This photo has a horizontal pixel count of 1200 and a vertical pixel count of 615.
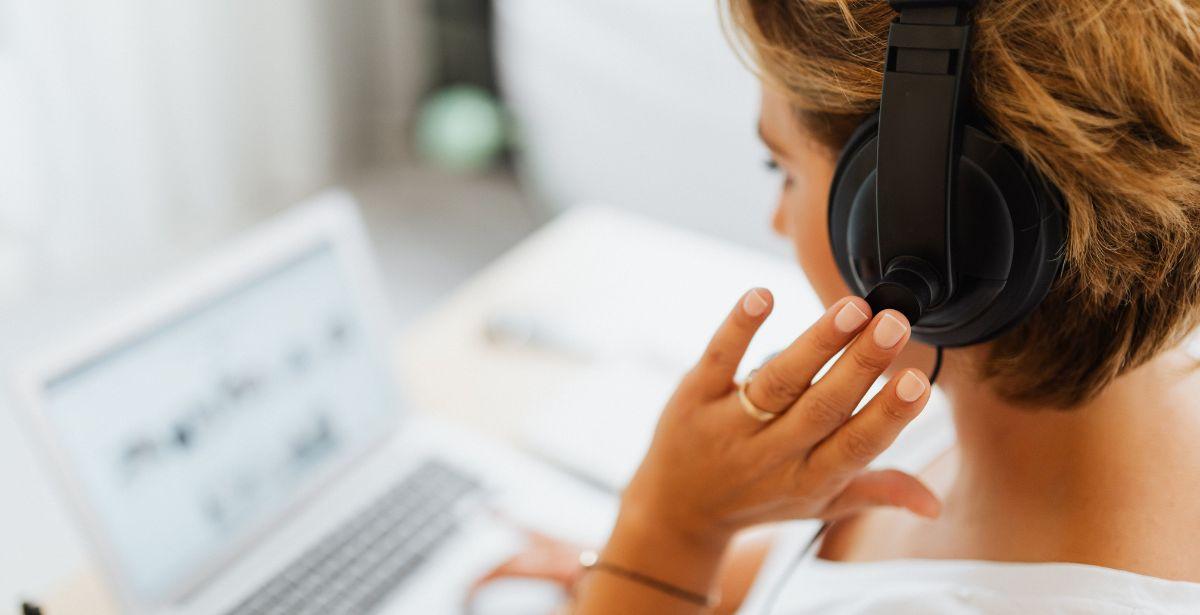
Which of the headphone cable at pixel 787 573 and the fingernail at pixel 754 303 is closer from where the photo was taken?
the fingernail at pixel 754 303

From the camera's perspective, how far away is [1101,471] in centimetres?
61

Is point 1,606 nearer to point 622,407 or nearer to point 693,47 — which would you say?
point 622,407

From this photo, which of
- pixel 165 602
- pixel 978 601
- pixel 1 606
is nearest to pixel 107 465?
pixel 165 602

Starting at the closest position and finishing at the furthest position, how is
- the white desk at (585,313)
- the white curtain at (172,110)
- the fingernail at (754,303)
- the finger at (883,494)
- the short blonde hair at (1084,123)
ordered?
the short blonde hair at (1084,123)
the fingernail at (754,303)
the finger at (883,494)
the white desk at (585,313)
the white curtain at (172,110)

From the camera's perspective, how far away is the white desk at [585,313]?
1.17 metres

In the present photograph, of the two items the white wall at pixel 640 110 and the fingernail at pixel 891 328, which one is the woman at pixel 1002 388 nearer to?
the fingernail at pixel 891 328

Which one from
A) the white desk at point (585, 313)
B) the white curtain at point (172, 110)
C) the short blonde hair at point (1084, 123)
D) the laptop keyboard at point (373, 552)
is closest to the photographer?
the short blonde hair at point (1084, 123)

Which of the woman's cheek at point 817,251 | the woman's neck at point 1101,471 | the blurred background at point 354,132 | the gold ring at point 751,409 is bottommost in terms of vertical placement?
the blurred background at point 354,132

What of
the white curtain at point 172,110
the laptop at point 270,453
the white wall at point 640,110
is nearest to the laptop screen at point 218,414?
the laptop at point 270,453

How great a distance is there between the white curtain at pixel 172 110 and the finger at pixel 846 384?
2227mm

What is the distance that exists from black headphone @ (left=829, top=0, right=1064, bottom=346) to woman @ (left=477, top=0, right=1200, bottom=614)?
0.02m

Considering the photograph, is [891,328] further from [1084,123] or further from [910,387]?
[1084,123]

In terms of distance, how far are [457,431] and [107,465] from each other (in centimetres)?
39

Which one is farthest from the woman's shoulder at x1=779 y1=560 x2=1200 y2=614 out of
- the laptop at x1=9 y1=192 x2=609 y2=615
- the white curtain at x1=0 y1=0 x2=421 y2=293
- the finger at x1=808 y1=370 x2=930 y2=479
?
the white curtain at x1=0 y1=0 x2=421 y2=293
